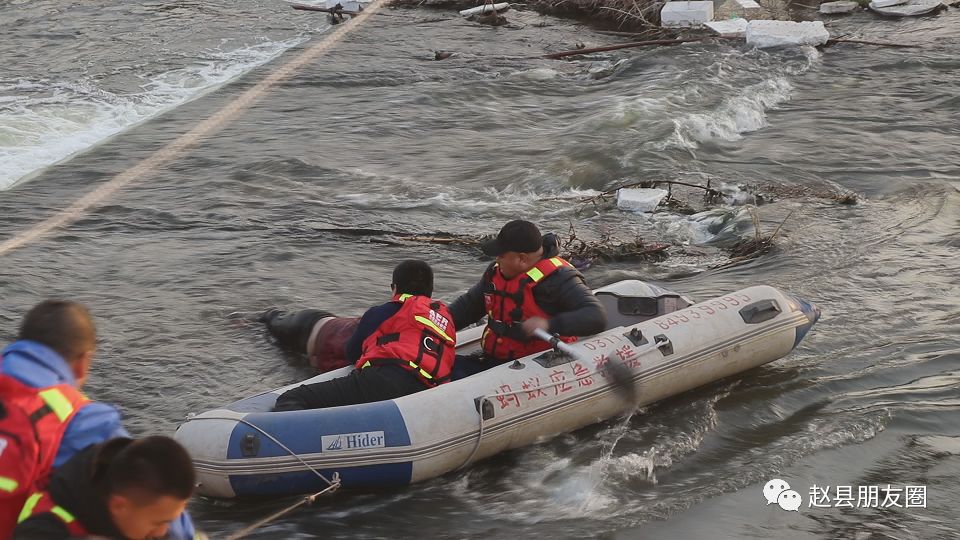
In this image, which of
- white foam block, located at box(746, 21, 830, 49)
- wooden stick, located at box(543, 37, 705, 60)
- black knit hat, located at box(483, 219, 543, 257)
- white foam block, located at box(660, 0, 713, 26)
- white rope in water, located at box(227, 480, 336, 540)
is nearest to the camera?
white rope in water, located at box(227, 480, 336, 540)

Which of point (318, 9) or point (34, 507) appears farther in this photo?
point (318, 9)

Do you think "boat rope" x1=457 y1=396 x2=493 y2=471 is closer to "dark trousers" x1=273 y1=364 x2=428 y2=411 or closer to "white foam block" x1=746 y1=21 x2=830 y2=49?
"dark trousers" x1=273 y1=364 x2=428 y2=411

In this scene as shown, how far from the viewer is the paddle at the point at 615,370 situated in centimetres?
608

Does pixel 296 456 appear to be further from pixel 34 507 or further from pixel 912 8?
pixel 912 8

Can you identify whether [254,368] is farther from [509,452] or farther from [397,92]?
[397,92]

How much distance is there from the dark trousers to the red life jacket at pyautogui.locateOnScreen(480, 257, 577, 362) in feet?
2.28

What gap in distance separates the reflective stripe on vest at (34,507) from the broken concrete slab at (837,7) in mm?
17484

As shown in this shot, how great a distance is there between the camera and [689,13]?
1742 cm

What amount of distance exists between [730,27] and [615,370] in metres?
11.7

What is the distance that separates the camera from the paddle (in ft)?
20.0

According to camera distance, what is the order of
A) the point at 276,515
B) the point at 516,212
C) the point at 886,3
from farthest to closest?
the point at 886,3 < the point at 516,212 < the point at 276,515

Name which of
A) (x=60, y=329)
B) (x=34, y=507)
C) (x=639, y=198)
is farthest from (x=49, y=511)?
(x=639, y=198)

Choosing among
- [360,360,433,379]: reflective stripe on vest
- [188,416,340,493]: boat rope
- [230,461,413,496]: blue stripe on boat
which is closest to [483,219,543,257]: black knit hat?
[360,360,433,379]: reflective stripe on vest

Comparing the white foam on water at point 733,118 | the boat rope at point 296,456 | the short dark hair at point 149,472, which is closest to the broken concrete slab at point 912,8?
the white foam on water at point 733,118
